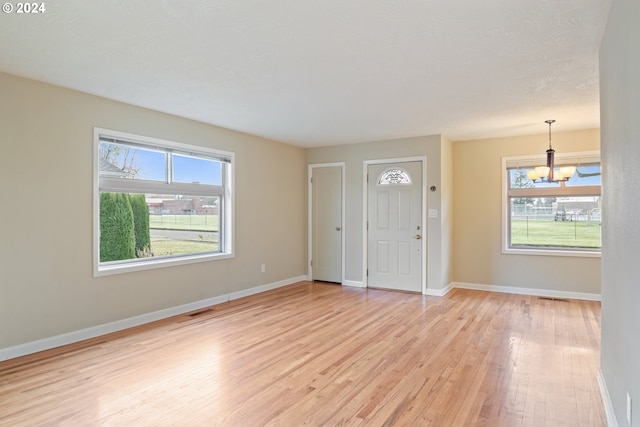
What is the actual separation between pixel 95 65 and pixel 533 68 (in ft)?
11.5

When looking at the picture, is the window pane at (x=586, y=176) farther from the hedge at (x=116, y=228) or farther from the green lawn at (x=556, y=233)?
the hedge at (x=116, y=228)

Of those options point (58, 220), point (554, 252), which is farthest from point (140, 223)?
point (554, 252)

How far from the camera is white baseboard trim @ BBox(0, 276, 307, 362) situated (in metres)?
3.22

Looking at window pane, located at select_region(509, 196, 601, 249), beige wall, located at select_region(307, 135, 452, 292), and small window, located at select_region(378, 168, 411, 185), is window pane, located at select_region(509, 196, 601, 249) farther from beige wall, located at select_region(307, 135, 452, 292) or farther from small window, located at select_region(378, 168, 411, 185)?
small window, located at select_region(378, 168, 411, 185)

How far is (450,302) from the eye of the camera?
5.16 metres

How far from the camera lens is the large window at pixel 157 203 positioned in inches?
156

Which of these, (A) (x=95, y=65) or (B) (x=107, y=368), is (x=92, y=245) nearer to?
(B) (x=107, y=368)

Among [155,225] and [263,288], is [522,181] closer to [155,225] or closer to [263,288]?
[263,288]

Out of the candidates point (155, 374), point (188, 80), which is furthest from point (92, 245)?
point (188, 80)

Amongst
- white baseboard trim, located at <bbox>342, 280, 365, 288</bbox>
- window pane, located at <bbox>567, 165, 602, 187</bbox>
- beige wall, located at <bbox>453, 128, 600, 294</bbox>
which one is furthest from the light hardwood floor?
window pane, located at <bbox>567, 165, 602, 187</bbox>

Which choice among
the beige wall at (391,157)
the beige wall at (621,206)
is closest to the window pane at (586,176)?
the beige wall at (391,157)

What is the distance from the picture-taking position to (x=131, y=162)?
4.19m

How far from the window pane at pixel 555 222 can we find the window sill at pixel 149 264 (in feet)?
14.5

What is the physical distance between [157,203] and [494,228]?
4896 millimetres
